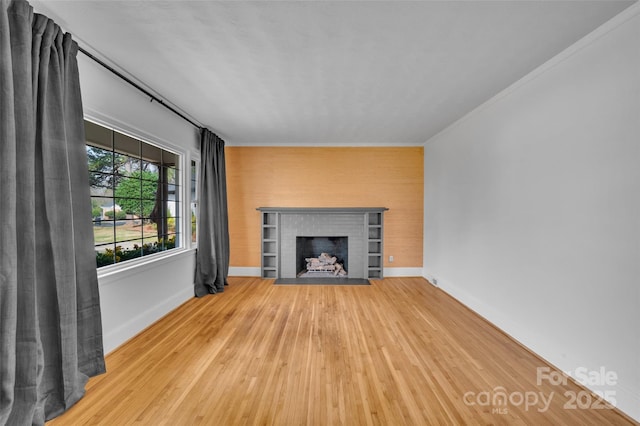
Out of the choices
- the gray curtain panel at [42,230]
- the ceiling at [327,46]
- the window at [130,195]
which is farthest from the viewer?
A: the window at [130,195]

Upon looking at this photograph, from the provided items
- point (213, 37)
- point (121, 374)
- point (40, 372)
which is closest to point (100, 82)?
point (213, 37)

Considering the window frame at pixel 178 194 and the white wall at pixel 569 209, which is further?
the window frame at pixel 178 194

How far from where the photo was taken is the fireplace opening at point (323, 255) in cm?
509

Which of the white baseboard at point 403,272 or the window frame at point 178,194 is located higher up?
the window frame at point 178,194

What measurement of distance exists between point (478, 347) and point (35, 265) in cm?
346

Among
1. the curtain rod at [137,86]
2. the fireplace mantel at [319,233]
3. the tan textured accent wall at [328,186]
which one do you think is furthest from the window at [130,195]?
the fireplace mantel at [319,233]

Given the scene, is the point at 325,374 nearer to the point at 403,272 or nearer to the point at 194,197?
the point at 194,197

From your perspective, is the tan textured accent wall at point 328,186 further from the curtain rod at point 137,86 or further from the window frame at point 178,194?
the curtain rod at point 137,86

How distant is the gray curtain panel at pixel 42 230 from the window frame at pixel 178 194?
0.47m

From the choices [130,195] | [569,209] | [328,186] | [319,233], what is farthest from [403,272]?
[130,195]

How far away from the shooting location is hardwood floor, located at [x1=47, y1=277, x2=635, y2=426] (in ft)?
5.43

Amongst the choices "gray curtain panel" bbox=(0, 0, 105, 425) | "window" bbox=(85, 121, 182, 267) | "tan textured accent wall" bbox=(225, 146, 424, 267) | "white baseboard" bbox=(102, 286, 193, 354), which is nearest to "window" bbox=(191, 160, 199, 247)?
"window" bbox=(85, 121, 182, 267)

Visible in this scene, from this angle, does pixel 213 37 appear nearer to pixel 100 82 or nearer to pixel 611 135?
pixel 100 82

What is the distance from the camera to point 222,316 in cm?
320
